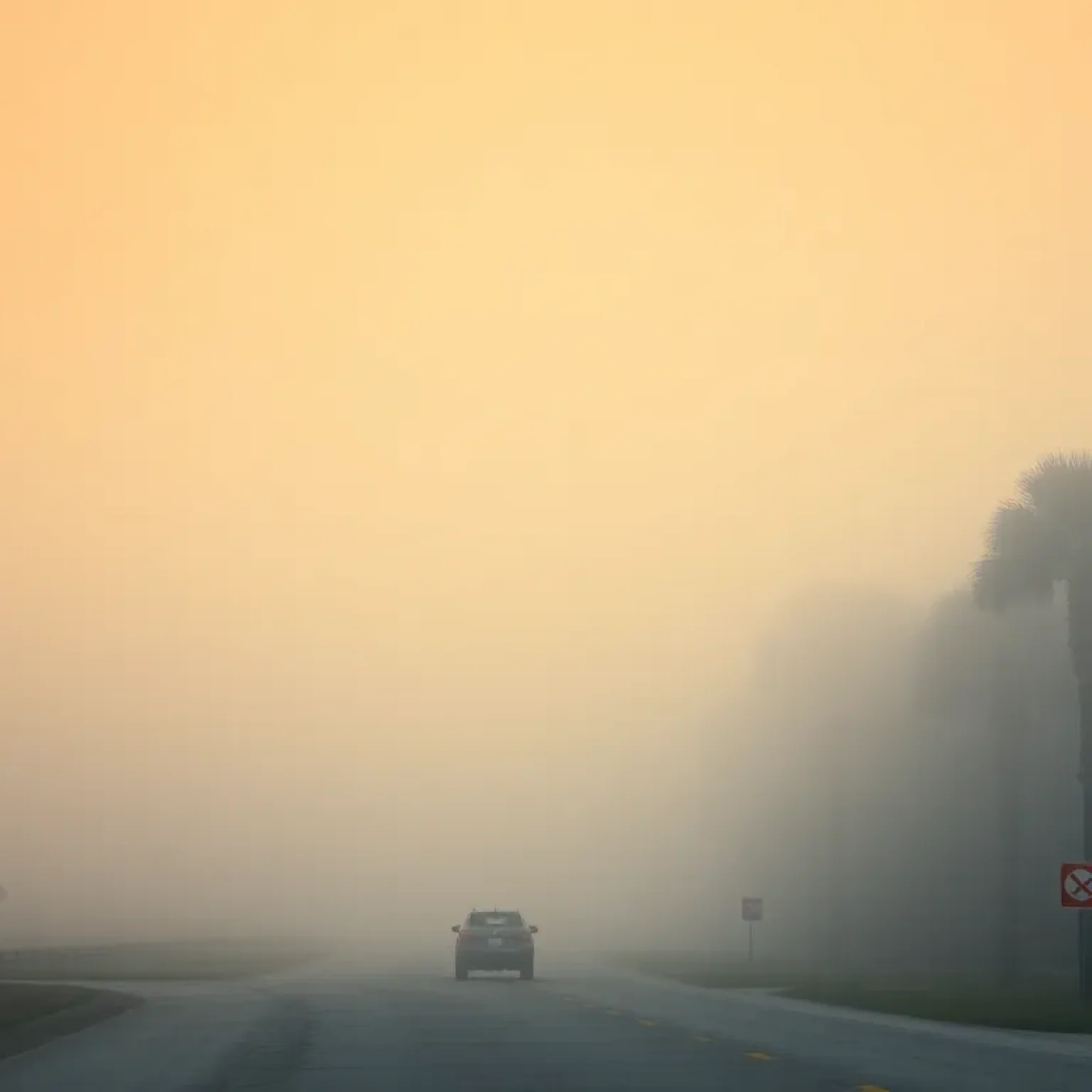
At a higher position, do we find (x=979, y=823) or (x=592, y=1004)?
(x=979, y=823)

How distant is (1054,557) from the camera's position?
46.5m

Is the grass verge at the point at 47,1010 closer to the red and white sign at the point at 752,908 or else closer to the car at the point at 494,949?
the car at the point at 494,949

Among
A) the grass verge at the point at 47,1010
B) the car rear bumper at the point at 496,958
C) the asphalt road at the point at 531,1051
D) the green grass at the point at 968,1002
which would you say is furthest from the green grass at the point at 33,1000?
the green grass at the point at 968,1002

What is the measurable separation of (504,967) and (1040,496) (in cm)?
1909

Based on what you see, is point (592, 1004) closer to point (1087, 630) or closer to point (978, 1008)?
point (978, 1008)

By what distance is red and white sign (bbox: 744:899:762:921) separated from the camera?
58.8m

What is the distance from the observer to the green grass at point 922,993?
32.6m

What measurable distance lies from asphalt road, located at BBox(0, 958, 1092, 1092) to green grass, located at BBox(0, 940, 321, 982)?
23.7 meters

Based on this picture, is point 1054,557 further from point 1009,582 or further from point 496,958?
point 496,958

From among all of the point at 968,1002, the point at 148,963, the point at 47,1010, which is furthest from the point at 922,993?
the point at 148,963

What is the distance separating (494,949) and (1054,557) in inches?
718

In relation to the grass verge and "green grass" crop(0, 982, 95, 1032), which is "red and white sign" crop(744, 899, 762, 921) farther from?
"green grass" crop(0, 982, 95, 1032)

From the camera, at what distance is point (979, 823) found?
7381 centimetres

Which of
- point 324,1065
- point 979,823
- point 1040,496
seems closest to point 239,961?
point 979,823
